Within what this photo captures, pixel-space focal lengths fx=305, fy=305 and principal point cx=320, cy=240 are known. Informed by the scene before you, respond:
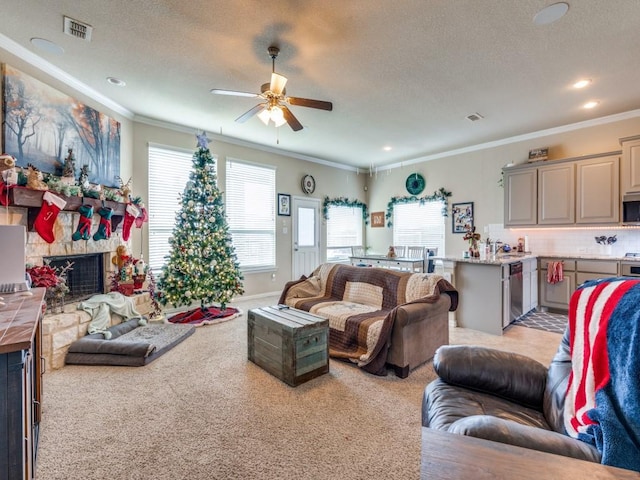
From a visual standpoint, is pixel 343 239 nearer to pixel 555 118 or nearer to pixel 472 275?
pixel 472 275

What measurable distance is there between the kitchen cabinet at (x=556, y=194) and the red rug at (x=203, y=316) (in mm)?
5133

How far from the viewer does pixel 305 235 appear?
6.77 m

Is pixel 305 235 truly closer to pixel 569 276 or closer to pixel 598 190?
pixel 569 276

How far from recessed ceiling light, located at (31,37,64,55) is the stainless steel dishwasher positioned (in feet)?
17.9

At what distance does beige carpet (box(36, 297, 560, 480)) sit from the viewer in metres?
1.65

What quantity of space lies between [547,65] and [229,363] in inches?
173

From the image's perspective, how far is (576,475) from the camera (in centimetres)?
70

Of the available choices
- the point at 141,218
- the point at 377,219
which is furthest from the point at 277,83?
the point at 377,219

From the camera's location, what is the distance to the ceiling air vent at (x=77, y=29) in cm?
248

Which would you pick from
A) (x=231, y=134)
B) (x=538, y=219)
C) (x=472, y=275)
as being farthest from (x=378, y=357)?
(x=231, y=134)

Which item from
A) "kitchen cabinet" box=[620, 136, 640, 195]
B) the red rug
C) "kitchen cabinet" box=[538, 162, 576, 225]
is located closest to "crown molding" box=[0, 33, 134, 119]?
the red rug

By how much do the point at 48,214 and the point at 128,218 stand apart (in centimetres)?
105

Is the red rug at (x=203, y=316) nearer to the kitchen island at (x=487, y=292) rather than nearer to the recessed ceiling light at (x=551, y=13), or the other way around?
the kitchen island at (x=487, y=292)

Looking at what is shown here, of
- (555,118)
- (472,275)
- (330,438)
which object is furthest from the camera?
(555,118)
